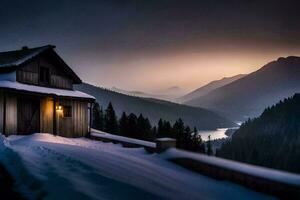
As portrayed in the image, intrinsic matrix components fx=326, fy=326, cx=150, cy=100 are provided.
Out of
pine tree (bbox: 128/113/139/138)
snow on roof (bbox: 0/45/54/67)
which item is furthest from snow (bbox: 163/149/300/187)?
pine tree (bbox: 128/113/139/138)

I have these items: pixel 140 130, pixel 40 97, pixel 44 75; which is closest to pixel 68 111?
pixel 40 97

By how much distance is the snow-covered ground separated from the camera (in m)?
6.54

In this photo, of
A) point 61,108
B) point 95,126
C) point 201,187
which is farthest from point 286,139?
point 201,187

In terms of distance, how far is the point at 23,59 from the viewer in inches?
875

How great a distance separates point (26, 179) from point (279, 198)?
5.98 m

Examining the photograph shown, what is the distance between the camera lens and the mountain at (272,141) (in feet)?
411

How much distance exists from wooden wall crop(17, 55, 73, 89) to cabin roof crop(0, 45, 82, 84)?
1.45ft

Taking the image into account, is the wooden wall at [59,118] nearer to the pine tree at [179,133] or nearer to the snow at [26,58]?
the snow at [26,58]

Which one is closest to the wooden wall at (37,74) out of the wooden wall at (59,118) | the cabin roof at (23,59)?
the cabin roof at (23,59)

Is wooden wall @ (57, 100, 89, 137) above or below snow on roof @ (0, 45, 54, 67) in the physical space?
below

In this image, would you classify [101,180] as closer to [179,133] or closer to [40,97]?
[40,97]

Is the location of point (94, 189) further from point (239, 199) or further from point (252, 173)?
point (252, 173)

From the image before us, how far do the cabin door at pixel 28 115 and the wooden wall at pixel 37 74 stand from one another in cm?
162

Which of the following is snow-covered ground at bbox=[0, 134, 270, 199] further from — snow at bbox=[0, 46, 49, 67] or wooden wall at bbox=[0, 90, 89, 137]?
snow at bbox=[0, 46, 49, 67]
